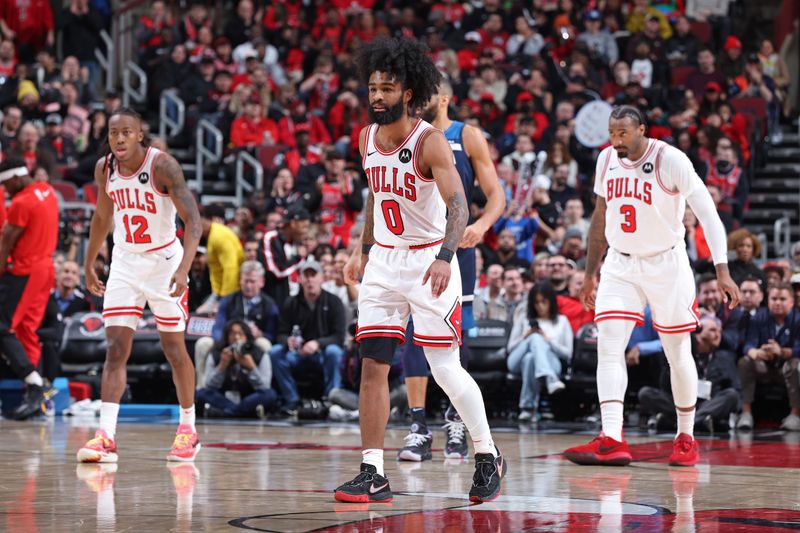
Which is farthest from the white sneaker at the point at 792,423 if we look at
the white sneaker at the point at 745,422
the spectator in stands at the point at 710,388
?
the spectator in stands at the point at 710,388

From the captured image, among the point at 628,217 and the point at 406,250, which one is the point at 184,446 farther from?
the point at 628,217

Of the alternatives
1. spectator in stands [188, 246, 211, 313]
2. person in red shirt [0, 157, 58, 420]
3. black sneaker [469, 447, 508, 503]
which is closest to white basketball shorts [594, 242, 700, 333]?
black sneaker [469, 447, 508, 503]

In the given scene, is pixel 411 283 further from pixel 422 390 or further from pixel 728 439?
pixel 728 439

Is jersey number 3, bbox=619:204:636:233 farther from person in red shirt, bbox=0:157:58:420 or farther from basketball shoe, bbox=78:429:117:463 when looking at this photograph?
person in red shirt, bbox=0:157:58:420

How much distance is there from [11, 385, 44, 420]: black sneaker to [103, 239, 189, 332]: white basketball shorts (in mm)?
4083

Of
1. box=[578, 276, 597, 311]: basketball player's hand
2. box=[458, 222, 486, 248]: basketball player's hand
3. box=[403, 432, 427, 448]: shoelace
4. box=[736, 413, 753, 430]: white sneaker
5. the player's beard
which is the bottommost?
box=[736, 413, 753, 430]: white sneaker

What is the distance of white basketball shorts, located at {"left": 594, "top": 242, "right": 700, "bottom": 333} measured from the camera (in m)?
7.71

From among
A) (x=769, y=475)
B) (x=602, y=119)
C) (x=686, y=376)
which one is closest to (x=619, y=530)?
(x=769, y=475)

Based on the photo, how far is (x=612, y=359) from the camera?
7738 mm

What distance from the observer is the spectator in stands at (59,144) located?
17.0m

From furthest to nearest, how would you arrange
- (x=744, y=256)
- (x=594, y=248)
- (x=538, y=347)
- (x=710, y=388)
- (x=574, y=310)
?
(x=574, y=310)
(x=744, y=256)
(x=538, y=347)
(x=710, y=388)
(x=594, y=248)

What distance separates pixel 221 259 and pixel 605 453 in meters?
6.43

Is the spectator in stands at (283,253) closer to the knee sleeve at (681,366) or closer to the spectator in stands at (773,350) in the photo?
the spectator in stands at (773,350)

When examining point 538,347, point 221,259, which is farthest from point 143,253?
point 221,259
